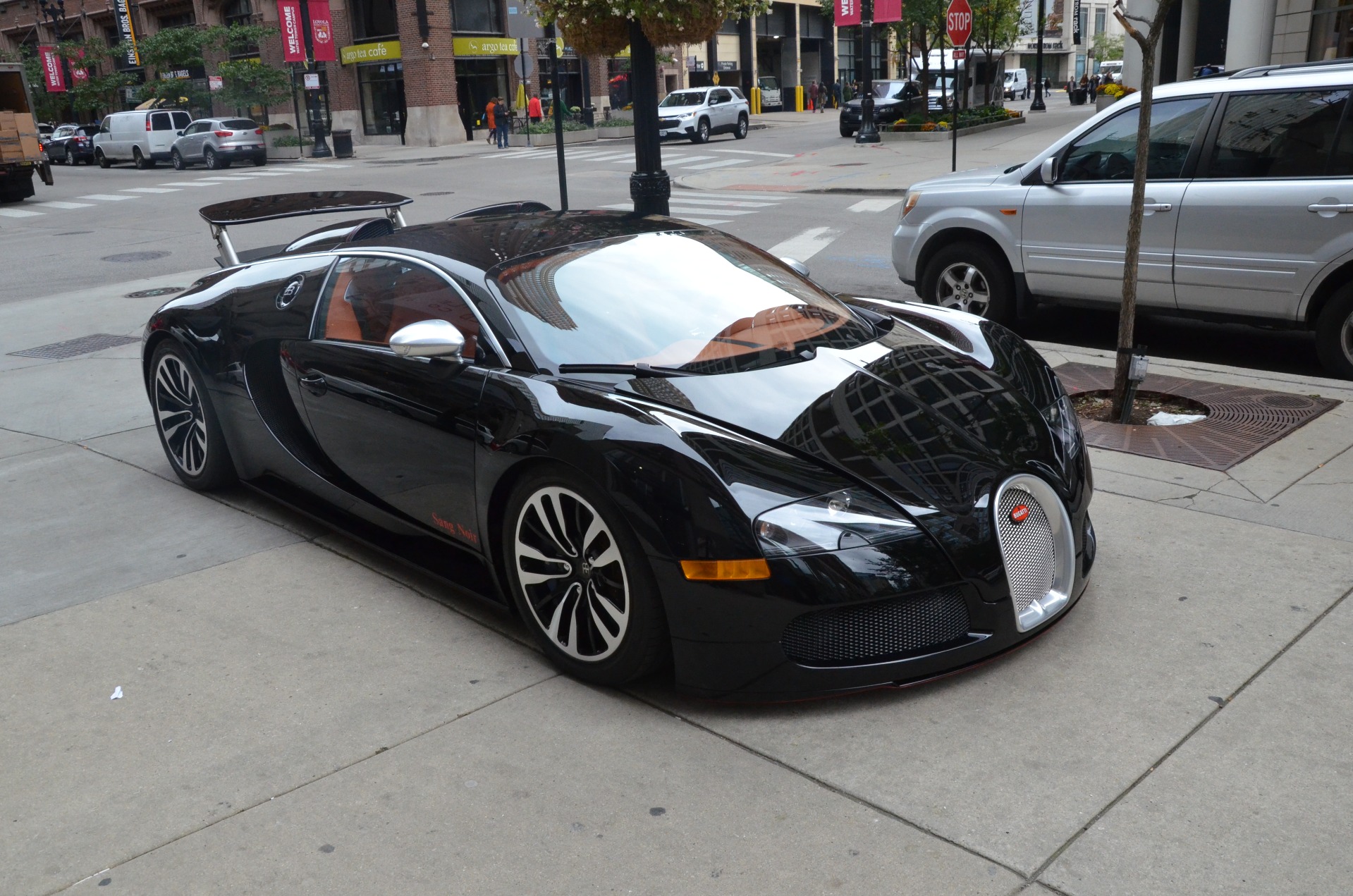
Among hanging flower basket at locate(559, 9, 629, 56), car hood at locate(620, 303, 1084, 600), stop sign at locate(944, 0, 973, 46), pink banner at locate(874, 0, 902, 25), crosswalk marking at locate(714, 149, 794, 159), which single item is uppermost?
pink banner at locate(874, 0, 902, 25)

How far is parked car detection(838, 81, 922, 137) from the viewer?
A: 113 ft

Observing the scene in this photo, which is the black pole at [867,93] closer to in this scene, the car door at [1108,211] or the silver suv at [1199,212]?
the silver suv at [1199,212]

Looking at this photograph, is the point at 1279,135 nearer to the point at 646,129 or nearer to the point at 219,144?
the point at 646,129

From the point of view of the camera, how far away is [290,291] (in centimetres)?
498

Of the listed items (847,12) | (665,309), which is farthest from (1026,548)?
(847,12)

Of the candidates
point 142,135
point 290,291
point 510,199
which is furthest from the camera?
point 142,135

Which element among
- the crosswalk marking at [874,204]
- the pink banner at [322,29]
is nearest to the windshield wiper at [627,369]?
the crosswalk marking at [874,204]

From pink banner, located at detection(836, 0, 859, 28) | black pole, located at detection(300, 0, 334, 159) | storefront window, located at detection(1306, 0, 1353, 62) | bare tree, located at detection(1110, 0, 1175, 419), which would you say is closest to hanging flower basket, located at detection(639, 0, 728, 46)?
bare tree, located at detection(1110, 0, 1175, 419)

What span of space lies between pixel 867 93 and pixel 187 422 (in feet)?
89.3

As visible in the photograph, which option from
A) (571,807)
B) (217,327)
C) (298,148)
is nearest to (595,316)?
(571,807)

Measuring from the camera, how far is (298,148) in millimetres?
41625

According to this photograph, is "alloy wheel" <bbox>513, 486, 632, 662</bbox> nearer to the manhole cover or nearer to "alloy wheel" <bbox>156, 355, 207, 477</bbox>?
"alloy wheel" <bbox>156, 355, 207, 477</bbox>

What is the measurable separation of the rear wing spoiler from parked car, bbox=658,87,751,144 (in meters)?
28.9

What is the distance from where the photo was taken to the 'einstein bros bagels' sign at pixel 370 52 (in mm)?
46094
